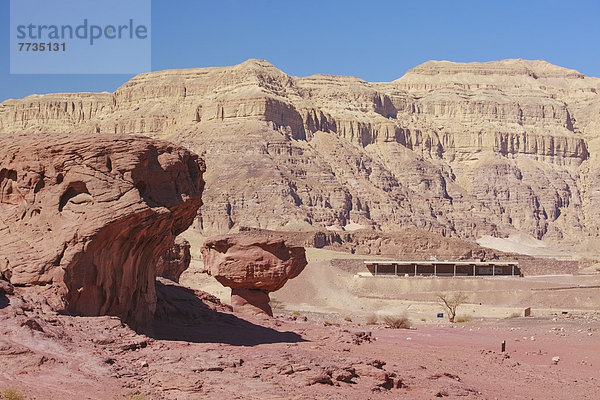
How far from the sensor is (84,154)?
21.2 m

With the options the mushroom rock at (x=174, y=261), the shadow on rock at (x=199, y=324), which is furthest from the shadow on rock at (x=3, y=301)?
the mushroom rock at (x=174, y=261)

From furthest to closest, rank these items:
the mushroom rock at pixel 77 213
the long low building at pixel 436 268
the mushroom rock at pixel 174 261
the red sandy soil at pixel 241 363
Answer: the long low building at pixel 436 268, the mushroom rock at pixel 174 261, the mushroom rock at pixel 77 213, the red sandy soil at pixel 241 363

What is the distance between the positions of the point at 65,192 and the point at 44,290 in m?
2.37

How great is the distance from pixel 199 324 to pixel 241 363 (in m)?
8.68

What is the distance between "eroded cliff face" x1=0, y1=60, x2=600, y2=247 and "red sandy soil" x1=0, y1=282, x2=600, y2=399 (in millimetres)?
86852

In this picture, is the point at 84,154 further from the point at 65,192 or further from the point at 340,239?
the point at 340,239

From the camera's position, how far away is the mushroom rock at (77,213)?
20.5 meters

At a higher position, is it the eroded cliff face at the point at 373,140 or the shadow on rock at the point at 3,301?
the eroded cliff face at the point at 373,140

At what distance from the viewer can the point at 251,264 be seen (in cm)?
3303

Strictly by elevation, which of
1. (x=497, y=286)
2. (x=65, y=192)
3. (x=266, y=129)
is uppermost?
(x=266, y=129)

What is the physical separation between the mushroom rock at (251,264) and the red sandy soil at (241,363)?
3.03m

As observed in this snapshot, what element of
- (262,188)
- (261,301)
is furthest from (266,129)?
(261,301)

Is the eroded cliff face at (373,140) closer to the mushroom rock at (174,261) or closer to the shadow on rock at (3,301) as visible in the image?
the mushroom rock at (174,261)

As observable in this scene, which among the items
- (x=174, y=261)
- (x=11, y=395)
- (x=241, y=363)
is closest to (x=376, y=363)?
(x=241, y=363)
